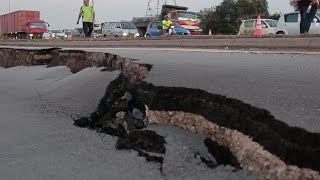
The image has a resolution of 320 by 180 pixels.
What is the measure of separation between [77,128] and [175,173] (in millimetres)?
1586

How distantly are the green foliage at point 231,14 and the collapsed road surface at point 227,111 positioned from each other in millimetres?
45209

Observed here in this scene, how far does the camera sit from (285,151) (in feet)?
7.64

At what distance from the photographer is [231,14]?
53844 millimetres

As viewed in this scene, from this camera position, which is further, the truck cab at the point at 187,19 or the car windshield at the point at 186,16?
the car windshield at the point at 186,16

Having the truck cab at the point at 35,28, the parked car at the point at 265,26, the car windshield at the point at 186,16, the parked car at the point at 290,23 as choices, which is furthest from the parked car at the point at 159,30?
the truck cab at the point at 35,28

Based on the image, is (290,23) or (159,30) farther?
(159,30)

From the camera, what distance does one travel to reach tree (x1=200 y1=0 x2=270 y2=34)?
169ft

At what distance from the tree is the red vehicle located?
18.8 meters

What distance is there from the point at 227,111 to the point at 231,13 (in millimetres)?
52239

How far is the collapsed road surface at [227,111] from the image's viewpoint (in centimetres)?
236

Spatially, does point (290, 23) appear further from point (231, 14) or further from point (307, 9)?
point (231, 14)

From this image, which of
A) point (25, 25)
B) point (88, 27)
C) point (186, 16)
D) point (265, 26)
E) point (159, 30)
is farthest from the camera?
point (25, 25)

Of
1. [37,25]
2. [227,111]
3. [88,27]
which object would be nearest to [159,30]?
[88,27]

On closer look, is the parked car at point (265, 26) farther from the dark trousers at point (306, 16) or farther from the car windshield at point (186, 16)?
the dark trousers at point (306, 16)
